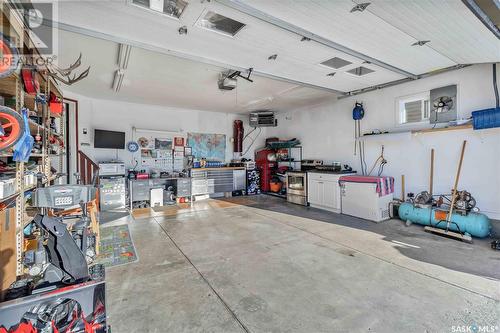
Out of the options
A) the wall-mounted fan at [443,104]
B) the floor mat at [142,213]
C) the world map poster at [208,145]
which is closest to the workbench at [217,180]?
the world map poster at [208,145]

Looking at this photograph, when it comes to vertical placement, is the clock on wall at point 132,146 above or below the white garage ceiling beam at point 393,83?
below

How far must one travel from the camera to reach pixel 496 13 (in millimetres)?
2193

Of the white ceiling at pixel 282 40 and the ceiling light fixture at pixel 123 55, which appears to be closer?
the white ceiling at pixel 282 40

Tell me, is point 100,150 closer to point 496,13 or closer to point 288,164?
point 288,164

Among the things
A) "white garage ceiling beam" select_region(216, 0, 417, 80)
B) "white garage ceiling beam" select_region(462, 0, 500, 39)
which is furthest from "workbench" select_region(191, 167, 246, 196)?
"white garage ceiling beam" select_region(462, 0, 500, 39)

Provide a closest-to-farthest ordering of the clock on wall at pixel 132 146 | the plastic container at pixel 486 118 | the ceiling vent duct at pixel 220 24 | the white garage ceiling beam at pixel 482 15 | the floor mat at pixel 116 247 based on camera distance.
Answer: the white garage ceiling beam at pixel 482 15, the ceiling vent duct at pixel 220 24, the floor mat at pixel 116 247, the plastic container at pixel 486 118, the clock on wall at pixel 132 146

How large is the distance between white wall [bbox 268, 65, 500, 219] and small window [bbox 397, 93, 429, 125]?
0.13 metres

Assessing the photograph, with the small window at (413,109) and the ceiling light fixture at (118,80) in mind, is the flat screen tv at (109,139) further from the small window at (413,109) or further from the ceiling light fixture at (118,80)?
the small window at (413,109)

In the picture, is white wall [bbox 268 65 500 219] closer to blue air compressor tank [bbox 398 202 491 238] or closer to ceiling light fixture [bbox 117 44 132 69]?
blue air compressor tank [bbox 398 202 491 238]

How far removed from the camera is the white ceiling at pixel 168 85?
3273 mm

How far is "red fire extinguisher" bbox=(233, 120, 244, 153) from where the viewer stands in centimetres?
791

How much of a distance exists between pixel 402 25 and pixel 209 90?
3.72 meters

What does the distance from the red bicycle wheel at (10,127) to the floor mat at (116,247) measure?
1753 mm

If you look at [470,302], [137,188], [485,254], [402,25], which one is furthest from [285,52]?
[137,188]
